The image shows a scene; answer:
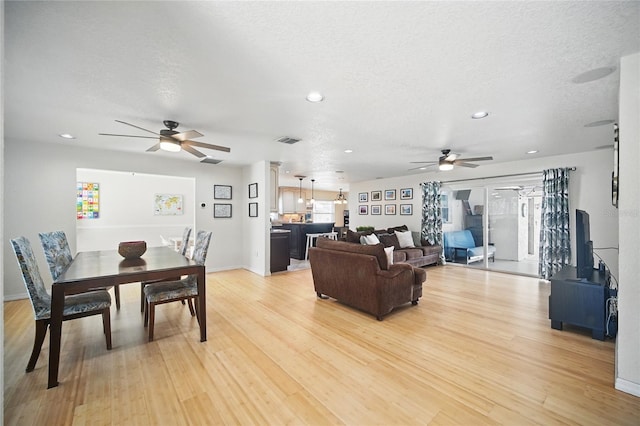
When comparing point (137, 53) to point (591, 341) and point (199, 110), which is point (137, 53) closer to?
point (199, 110)

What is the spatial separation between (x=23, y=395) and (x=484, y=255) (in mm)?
7466

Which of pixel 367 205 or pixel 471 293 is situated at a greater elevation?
pixel 367 205

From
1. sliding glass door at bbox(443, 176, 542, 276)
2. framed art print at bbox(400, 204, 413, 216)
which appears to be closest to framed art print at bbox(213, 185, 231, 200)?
framed art print at bbox(400, 204, 413, 216)

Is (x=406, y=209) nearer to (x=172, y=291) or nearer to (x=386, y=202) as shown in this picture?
(x=386, y=202)

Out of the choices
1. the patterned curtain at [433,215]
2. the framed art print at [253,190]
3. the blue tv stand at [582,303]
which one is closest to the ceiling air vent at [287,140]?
the framed art print at [253,190]

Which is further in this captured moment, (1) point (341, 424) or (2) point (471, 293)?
(2) point (471, 293)

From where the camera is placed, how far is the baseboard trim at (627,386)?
1.94m

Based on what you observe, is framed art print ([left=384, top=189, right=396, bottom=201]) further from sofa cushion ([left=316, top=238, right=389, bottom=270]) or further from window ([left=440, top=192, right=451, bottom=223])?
sofa cushion ([left=316, top=238, right=389, bottom=270])

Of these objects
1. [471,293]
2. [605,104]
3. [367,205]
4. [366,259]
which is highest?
[605,104]

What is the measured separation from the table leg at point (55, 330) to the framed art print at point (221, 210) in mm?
4098

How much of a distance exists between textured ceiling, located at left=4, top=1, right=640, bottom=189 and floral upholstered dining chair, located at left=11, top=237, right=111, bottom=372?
1.48 metres

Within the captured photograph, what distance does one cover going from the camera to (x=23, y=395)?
1924mm

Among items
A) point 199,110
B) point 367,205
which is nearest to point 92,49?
point 199,110

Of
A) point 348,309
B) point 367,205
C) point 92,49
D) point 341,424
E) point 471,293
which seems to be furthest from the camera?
point 367,205
